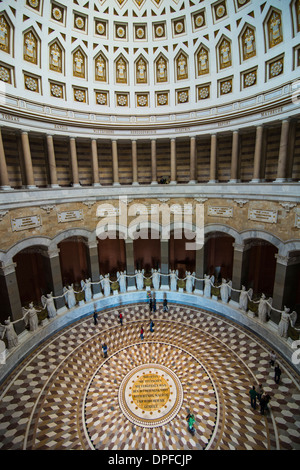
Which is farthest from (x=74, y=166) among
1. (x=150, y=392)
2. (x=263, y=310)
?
(x=263, y=310)

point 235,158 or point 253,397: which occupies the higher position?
point 235,158

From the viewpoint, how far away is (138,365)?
398 inches

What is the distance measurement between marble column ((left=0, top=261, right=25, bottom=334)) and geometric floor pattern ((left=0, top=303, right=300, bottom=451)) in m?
1.63

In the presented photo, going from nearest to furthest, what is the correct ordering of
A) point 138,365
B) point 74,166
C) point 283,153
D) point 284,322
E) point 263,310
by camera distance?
1. point 138,365
2. point 284,322
3. point 283,153
4. point 263,310
5. point 74,166

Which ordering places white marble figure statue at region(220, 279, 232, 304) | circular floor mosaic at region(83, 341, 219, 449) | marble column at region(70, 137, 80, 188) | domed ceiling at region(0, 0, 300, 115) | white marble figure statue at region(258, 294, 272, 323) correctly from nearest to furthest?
circular floor mosaic at region(83, 341, 219, 449) < domed ceiling at region(0, 0, 300, 115) < white marble figure statue at region(258, 294, 272, 323) < white marble figure statue at region(220, 279, 232, 304) < marble column at region(70, 137, 80, 188)

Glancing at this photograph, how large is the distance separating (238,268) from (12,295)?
40.0 ft

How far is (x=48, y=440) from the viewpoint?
23.4ft

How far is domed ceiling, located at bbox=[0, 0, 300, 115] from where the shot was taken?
11.0 metres

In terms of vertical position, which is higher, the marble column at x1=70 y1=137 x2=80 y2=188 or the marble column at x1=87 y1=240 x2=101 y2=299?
the marble column at x1=70 y1=137 x2=80 y2=188

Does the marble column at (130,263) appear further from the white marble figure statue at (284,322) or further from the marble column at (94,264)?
the white marble figure statue at (284,322)

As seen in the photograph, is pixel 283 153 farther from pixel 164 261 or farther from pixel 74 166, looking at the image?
pixel 74 166

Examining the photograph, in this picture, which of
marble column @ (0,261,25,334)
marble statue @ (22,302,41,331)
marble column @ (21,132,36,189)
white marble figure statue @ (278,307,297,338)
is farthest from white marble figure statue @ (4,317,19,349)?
white marble figure statue @ (278,307,297,338)

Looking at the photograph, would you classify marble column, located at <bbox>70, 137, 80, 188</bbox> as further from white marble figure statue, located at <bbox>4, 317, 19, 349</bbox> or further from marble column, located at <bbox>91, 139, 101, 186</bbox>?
white marble figure statue, located at <bbox>4, 317, 19, 349</bbox>

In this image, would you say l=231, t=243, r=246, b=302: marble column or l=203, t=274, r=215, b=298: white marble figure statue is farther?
l=203, t=274, r=215, b=298: white marble figure statue
